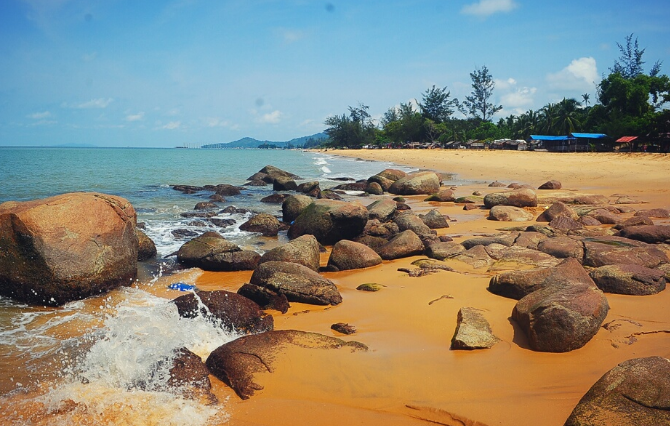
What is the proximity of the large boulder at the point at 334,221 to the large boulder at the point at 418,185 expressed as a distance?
32.6 feet

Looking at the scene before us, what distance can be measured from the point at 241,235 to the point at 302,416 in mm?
8320

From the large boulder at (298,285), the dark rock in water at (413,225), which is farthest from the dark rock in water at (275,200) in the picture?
the large boulder at (298,285)

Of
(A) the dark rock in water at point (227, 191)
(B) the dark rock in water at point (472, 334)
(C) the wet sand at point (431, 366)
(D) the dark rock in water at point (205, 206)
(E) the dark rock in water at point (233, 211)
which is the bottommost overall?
(C) the wet sand at point (431, 366)

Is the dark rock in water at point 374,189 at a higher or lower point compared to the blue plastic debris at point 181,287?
higher

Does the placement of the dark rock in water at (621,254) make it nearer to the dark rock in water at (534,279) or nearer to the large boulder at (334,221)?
the dark rock in water at (534,279)

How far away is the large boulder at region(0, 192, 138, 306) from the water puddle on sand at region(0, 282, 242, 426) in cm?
26

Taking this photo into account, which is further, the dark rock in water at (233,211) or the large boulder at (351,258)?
the dark rock in water at (233,211)

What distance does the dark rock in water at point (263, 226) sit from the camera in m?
11.8

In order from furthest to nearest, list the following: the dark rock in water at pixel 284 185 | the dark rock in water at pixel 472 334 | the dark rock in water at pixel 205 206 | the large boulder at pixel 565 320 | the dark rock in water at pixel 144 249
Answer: the dark rock in water at pixel 284 185 → the dark rock in water at pixel 205 206 → the dark rock in water at pixel 144 249 → the dark rock in water at pixel 472 334 → the large boulder at pixel 565 320

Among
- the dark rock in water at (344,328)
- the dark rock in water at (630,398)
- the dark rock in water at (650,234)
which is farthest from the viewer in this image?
the dark rock in water at (650,234)

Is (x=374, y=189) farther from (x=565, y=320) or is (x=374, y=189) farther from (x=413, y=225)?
(x=565, y=320)

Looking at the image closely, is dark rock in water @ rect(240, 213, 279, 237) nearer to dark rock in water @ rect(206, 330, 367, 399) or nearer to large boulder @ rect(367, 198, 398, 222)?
large boulder @ rect(367, 198, 398, 222)

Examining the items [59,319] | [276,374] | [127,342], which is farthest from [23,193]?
[276,374]

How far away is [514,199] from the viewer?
47.8ft
